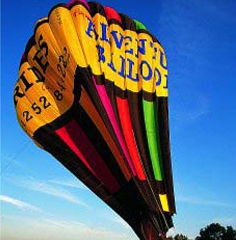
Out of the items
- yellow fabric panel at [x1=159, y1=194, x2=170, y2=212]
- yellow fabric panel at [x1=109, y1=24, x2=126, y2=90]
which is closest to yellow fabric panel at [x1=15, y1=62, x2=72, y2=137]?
yellow fabric panel at [x1=109, y1=24, x2=126, y2=90]

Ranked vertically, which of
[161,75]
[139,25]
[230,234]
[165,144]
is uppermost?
[230,234]

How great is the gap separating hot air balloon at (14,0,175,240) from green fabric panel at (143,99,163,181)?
0.09 feet

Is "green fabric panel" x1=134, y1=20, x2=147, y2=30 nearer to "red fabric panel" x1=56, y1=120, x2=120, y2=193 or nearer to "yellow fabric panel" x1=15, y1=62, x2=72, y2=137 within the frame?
"yellow fabric panel" x1=15, y1=62, x2=72, y2=137

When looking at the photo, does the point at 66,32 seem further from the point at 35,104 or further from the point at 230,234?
the point at 230,234

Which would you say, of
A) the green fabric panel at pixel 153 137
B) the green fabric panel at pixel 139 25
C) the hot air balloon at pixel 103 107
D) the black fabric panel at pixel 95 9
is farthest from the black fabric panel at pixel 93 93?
the green fabric panel at pixel 139 25

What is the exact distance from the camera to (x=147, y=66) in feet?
37.3

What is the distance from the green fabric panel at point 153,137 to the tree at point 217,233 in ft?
162

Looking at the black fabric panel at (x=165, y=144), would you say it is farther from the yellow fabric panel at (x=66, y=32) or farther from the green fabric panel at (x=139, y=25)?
the yellow fabric panel at (x=66, y=32)

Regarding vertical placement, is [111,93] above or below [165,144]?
above

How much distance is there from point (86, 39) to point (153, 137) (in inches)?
119

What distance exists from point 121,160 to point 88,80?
2088 millimetres

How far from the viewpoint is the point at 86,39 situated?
10.4 metres

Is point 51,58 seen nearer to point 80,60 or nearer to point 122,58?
point 80,60

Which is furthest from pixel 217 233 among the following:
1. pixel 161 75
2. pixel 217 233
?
pixel 161 75
